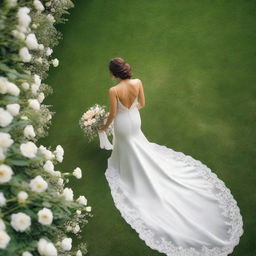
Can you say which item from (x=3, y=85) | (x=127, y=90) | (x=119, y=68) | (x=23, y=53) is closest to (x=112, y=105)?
(x=127, y=90)

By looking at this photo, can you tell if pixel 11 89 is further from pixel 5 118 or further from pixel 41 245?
pixel 41 245

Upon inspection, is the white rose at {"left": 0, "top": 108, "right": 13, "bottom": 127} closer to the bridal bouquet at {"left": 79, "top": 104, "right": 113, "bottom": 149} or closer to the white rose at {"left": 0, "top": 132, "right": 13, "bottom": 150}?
the white rose at {"left": 0, "top": 132, "right": 13, "bottom": 150}

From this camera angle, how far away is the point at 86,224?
5.16 meters

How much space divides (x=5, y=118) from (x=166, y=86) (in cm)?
433

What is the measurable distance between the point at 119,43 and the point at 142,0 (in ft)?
4.62

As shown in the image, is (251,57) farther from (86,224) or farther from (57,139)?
(86,224)

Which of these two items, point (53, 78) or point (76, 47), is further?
point (76, 47)

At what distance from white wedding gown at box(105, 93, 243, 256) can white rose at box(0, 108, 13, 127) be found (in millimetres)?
2270

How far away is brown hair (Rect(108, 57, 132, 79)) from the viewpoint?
4.71 m

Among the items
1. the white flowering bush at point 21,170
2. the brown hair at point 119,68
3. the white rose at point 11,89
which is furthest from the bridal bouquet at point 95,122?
the white rose at point 11,89

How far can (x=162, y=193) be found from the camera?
505 cm

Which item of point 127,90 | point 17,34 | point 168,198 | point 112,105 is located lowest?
point 168,198

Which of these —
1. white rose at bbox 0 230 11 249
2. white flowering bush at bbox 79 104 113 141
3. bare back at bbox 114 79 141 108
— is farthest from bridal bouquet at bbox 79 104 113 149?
white rose at bbox 0 230 11 249

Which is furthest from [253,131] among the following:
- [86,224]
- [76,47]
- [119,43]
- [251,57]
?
[76,47]
